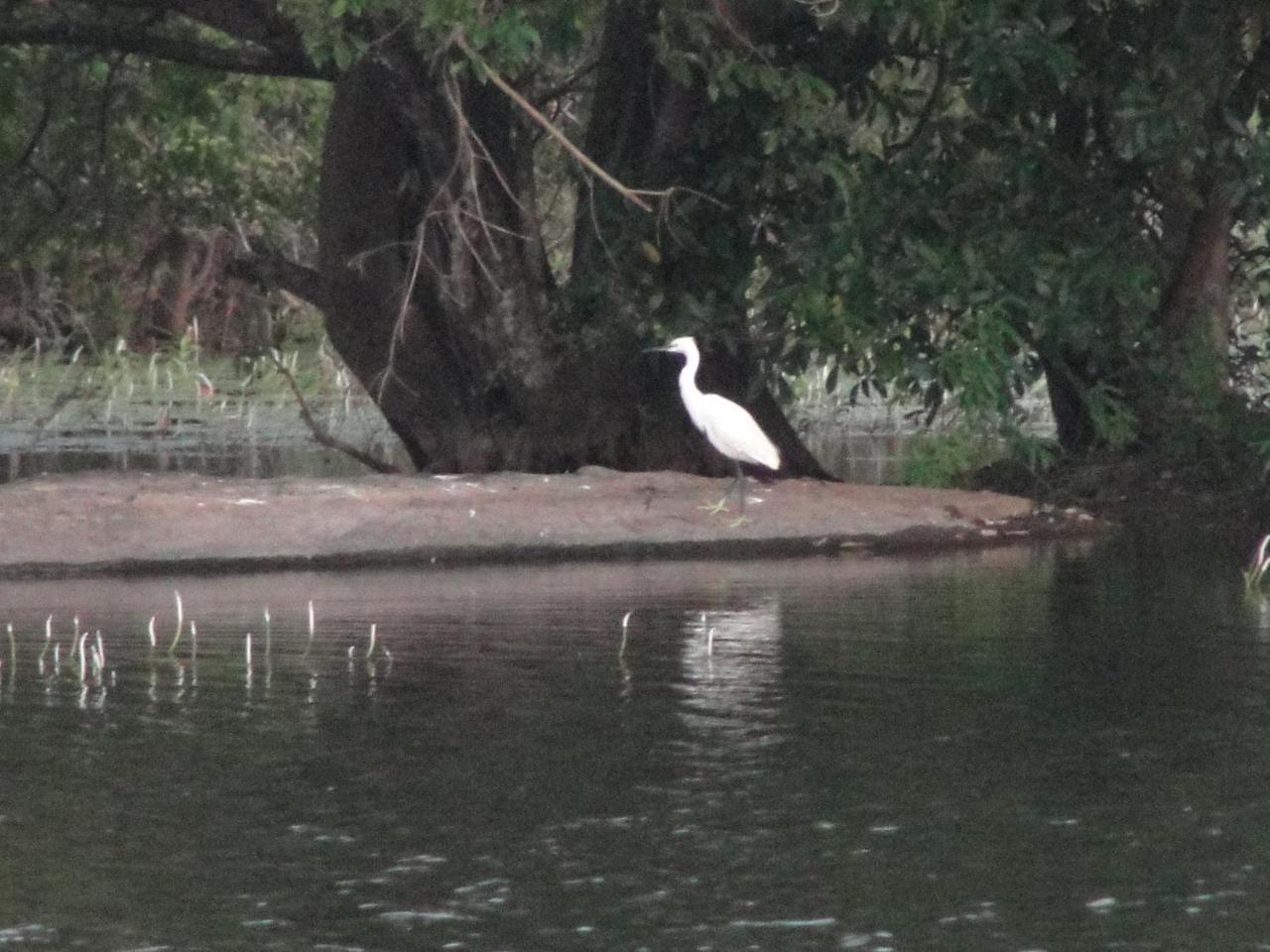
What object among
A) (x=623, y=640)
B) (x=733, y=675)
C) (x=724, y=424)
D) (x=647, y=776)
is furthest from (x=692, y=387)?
(x=647, y=776)

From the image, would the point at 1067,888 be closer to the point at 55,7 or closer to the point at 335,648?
the point at 335,648

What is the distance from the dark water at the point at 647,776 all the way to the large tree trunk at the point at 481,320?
167 inches

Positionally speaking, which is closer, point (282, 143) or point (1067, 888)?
point (1067, 888)

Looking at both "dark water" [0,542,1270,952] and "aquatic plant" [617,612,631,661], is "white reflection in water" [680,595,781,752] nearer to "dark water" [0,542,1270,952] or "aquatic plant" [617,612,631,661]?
"dark water" [0,542,1270,952]

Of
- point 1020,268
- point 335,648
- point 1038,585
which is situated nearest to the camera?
point 335,648

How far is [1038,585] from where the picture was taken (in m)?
13.6

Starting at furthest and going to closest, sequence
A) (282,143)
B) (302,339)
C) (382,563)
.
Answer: (302,339)
(282,143)
(382,563)

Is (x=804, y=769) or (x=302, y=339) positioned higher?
(x=302, y=339)

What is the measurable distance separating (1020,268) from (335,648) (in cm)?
644

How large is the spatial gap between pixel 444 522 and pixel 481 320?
2.01 metres

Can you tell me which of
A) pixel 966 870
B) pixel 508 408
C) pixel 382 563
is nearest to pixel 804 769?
pixel 966 870

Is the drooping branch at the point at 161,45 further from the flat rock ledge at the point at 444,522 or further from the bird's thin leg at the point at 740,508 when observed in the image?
the bird's thin leg at the point at 740,508

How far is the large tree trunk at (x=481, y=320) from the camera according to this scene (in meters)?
16.7

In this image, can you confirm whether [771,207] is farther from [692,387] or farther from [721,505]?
[721,505]
